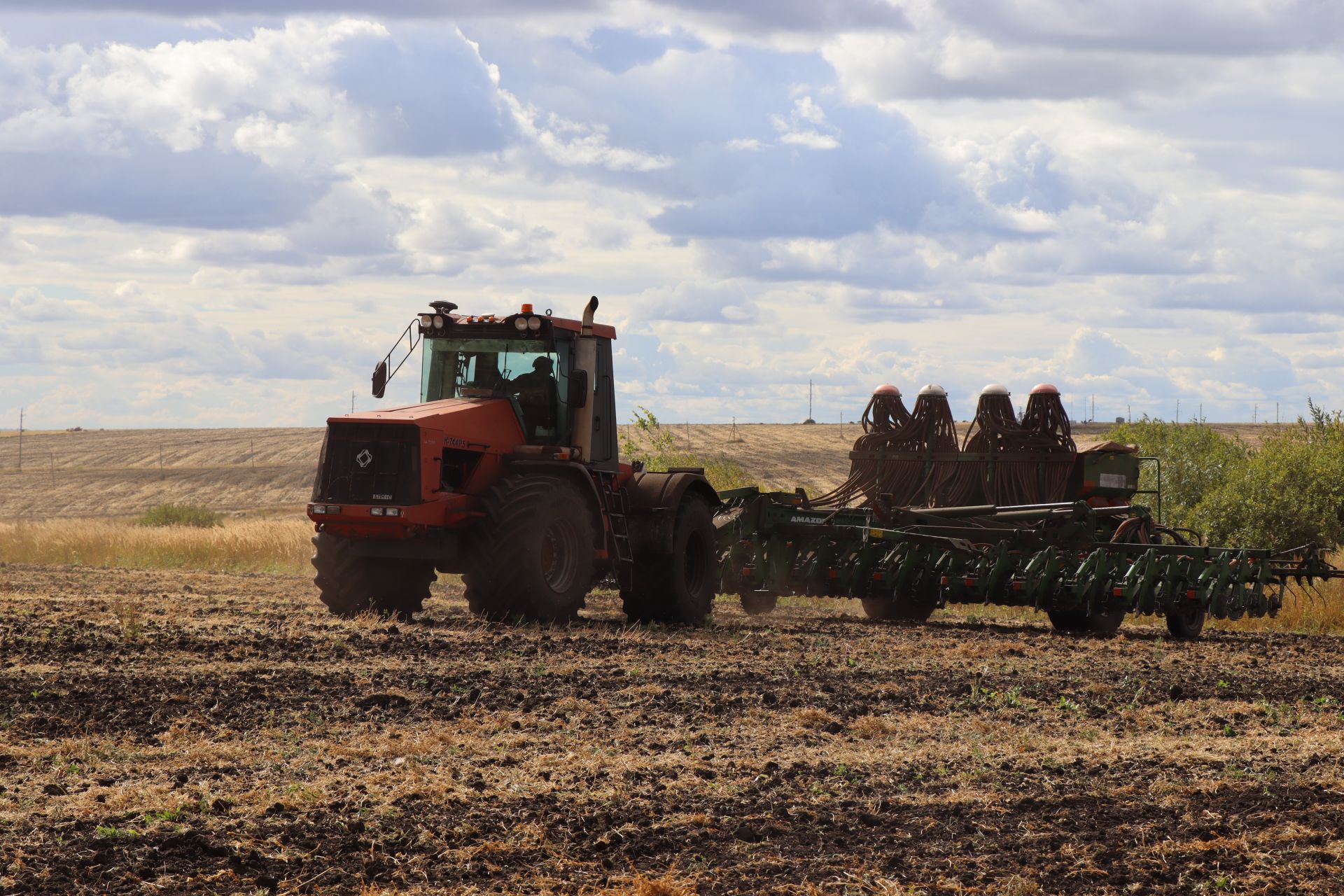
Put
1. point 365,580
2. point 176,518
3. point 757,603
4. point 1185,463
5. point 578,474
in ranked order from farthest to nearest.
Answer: point 176,518 → point 1185,463 → point 757,603 → point 578,474 → point 365,580

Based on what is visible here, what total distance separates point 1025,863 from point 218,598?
→ 1182 centimetres

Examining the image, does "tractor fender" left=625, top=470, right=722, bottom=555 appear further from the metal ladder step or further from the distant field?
the distant field

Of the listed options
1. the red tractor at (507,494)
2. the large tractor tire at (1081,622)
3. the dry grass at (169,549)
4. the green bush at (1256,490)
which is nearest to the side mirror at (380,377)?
the red tractor at (507,494)

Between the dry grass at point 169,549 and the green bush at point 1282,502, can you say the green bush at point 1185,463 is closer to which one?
the green bush at point 1282,502

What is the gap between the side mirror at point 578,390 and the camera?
1361cm

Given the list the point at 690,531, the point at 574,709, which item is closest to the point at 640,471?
the point at 690,531

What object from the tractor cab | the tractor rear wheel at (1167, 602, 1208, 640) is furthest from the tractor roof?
the tractor rear wheel at (1167, 602, 1208, 640)

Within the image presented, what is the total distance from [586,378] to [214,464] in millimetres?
59471

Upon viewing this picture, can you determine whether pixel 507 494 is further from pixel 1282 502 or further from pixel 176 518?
pixel 176 518

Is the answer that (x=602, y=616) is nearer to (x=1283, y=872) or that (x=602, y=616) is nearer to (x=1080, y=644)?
(x=1080, y=644)

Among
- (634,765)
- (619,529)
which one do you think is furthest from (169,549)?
(634,765)

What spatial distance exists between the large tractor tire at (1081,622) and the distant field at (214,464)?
28353 millimetres

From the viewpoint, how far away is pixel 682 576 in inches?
564

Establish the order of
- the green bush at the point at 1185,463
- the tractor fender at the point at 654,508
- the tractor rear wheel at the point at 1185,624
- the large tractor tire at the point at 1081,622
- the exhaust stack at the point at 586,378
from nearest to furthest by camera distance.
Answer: the exhaust stack at the point at 586,378 → the tractor fender at the point at 654,508 → the tractor rear wheel at the point at 1185,624 → the large tractor tire at the point at 1081,622 → the green bush at the point at 1185,463
